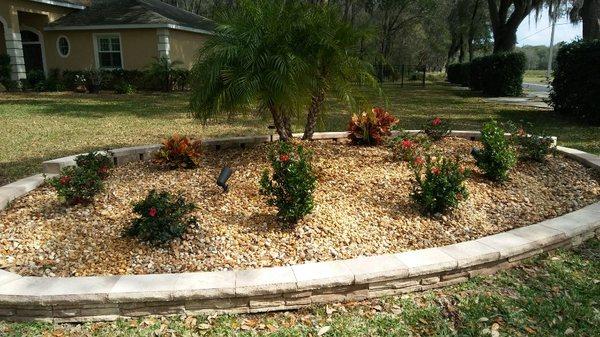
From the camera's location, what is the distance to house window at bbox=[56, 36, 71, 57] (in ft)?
56.7

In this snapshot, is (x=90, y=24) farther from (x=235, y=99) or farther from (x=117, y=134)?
(x=235, y=99)

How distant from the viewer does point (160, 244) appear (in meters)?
2.98

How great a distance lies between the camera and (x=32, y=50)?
1798cm

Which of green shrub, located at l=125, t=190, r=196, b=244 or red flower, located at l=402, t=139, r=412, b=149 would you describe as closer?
green shrub, located at l=125, t=190, r=196, b=244

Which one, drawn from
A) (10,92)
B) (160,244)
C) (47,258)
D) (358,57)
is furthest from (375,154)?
(10,92)

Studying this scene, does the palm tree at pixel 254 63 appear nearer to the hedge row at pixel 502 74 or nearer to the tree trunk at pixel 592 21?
the tree trunk at pixel 592 21

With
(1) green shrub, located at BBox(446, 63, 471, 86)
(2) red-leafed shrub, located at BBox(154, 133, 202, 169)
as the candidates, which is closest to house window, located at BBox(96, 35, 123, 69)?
(2) red-leafed shrub, located at BBox(154, 133, 202, 169)

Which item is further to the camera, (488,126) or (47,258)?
(488,126)

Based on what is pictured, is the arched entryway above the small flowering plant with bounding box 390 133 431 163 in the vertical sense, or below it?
above

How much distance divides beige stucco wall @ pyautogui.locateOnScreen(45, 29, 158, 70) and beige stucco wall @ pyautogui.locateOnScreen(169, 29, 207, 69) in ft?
2.42

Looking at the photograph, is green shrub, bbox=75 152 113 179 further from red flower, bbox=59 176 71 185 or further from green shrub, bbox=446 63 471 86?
green shrub, bbox=446 63 471 86

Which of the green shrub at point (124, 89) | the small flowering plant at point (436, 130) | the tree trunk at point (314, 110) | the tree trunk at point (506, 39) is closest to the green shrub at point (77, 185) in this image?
the tree trunk at point (314, 110)

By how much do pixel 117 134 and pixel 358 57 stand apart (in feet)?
16.4

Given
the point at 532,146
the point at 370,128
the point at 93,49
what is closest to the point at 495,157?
the point at 532,146
